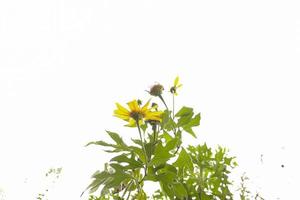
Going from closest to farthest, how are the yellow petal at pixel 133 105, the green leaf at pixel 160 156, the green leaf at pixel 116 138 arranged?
1. the green leaf at pixel 160 156
2. the green leaf at pixel 116 138
3. the yellow petal at pixel 133 105

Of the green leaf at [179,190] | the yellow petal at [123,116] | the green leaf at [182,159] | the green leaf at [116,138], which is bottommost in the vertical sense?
the green leaf at [179,190]

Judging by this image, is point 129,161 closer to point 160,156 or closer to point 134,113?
point 160,156

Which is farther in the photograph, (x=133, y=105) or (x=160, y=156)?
(x=133, y=105)

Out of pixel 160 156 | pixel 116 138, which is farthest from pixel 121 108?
pixel 160 156

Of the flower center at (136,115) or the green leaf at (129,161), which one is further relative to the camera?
the flower center at (136,115)

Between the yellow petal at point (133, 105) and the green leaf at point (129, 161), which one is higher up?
the yellow petal at point (133, 105)

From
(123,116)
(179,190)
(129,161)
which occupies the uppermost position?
(123,116)

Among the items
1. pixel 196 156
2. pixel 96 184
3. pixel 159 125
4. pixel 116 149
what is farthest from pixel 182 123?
pixel 96 184

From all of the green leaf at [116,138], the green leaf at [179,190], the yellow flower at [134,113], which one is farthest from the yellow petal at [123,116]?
→ the green leaf at [179,190]

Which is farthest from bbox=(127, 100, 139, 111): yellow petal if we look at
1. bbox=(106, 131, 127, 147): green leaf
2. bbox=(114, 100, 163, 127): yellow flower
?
bbox=(106, 131, 127, 147): green leaf

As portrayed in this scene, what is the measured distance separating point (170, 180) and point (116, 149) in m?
0.34

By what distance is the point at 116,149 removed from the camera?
147 cm

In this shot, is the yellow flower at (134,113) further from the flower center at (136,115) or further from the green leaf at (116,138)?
the green leaf at (116,138)

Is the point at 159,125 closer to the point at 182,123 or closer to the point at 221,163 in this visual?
the point at 182,123
